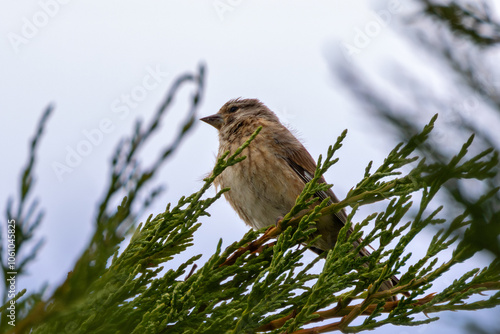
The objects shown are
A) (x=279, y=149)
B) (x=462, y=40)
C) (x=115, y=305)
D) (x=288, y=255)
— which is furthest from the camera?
(x=279, y=149)

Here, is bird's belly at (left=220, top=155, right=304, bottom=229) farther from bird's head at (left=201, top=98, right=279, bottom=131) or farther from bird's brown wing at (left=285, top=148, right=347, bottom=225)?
bird's head at (left=201, top=98, right=279, bottom=131)

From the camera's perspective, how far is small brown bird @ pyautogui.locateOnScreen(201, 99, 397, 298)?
4.89m

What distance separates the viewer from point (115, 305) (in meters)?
2.31

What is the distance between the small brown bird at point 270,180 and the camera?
4.89m

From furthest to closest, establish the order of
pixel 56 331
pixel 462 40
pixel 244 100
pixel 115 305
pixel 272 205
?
pixel 244 100 < pixel 272 205 < pixel 115 305 < pixel 56 331 < pixel 462 40

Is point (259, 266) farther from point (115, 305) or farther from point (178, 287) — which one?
point (115, 305)

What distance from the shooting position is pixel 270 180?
493 centimetres

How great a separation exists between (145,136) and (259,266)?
1.42m

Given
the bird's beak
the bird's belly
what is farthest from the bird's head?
the bird's belly

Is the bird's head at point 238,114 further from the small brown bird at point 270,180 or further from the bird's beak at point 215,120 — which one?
the small brown bird at point 270,180

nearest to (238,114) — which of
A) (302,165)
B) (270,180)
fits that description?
(302,165)

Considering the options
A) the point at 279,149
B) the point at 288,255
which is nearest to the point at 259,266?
the point at 288,255

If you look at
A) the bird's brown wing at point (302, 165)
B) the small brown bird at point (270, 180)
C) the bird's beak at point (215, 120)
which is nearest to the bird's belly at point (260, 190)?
the small brown bird at point (270, 180)

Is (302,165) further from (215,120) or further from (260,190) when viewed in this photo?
(215,120)
